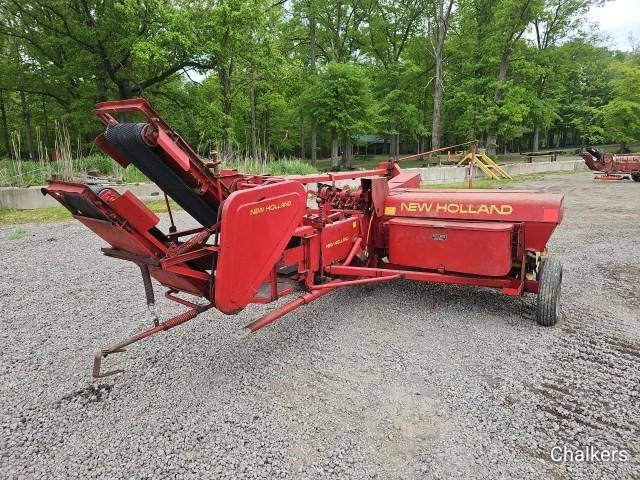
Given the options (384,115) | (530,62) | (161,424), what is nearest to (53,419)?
(161,424)

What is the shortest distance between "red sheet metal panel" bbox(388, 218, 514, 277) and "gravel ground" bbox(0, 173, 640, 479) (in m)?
0.54

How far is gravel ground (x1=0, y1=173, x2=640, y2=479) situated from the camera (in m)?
2.37

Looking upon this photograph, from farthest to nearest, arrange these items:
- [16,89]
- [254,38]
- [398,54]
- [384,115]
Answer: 1. [398,54]
2. [384,115]
3. [16,89]
4. [254,38]

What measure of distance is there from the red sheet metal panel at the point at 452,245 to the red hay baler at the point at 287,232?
0.01m

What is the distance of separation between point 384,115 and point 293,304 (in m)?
26.5

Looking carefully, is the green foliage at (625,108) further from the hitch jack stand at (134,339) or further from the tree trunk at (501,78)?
the hitch jack stand at (134,339)

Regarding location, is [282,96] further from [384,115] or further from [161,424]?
[161,424]

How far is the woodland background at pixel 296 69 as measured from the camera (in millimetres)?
17516

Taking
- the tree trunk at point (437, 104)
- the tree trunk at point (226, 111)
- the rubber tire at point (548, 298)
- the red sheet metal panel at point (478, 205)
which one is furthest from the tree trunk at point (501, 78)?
the rubber tire at point (548, 298)

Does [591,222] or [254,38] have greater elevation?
[254,38]

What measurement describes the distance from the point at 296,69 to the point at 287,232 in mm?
21874

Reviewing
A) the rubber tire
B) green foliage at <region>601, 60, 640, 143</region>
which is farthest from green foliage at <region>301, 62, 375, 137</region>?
green foliage at <region>601, 60, 640, 143</region>

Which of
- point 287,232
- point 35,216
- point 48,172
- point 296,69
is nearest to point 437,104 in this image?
point 296,69

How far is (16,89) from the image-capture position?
66.9ft
